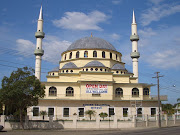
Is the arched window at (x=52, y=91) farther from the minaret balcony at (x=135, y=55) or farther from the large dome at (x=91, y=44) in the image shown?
the minaret balcony at (x=135, y=55)

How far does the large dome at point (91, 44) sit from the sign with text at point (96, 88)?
11388mm

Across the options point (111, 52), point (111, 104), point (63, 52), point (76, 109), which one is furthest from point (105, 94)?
point (63, 52)

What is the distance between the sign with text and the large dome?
1139 centimetres

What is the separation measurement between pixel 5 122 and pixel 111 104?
1844 cm

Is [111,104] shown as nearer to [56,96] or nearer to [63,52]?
[56,96]

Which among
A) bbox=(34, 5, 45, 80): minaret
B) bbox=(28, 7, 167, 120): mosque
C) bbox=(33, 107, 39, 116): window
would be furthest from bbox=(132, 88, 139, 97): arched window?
bbox=(34, 5, 45, 80): minaret

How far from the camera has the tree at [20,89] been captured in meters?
26.0

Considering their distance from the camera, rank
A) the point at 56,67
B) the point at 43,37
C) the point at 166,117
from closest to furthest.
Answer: the point at 166,117 → the point at 43,37 → the point at 56,67

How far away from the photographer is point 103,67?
4300 centimetres

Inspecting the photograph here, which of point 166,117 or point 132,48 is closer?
point 166,117

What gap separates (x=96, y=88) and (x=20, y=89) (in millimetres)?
16492

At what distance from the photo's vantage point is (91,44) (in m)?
49.2

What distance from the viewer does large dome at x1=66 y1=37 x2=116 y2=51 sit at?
160 feet

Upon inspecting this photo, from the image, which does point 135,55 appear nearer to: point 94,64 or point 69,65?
point 94,64
